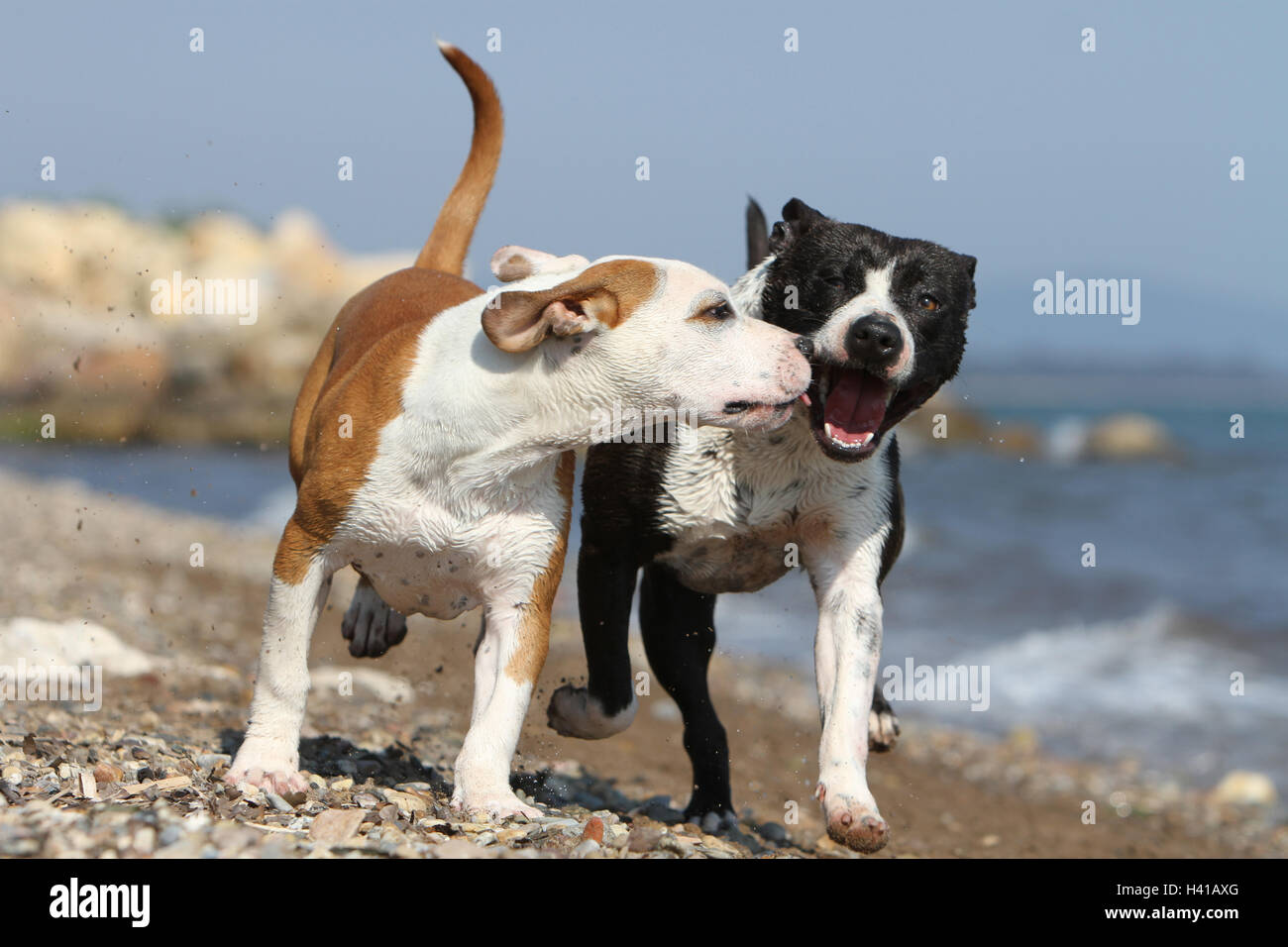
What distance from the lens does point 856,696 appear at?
525 cm

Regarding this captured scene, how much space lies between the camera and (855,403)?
5309 millimetres

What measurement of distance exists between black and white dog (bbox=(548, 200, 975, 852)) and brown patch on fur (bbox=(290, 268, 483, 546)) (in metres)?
0.95

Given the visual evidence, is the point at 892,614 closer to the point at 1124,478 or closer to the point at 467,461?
the point at 467,461

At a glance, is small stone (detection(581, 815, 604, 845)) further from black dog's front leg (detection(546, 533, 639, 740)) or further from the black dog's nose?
the black dog's nose

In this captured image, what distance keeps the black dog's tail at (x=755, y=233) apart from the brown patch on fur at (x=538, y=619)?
6.95ft

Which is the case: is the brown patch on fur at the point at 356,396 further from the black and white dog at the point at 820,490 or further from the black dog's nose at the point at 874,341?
the black dog's nose at the point at 874,341

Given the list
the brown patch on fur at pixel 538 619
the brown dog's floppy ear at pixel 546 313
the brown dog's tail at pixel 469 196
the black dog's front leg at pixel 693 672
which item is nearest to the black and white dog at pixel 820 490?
the black dog's front leg at pixel 693 672

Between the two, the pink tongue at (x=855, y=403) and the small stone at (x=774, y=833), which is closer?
the pink tongue at (x=855, y=403)

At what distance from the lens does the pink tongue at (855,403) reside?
530 cm

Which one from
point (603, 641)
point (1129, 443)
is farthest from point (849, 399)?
point (1129, 443)

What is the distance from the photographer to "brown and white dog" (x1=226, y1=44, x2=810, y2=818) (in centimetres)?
474

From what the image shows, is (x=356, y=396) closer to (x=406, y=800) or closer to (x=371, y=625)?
(x=406, y=800)

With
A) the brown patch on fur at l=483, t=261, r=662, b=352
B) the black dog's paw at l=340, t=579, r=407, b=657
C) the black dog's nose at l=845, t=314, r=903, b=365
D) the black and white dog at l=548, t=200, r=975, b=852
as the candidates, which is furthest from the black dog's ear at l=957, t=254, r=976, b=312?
the black dog's paw at l=340, t=579, r=407, b=657

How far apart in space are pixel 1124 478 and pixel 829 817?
2723cm
